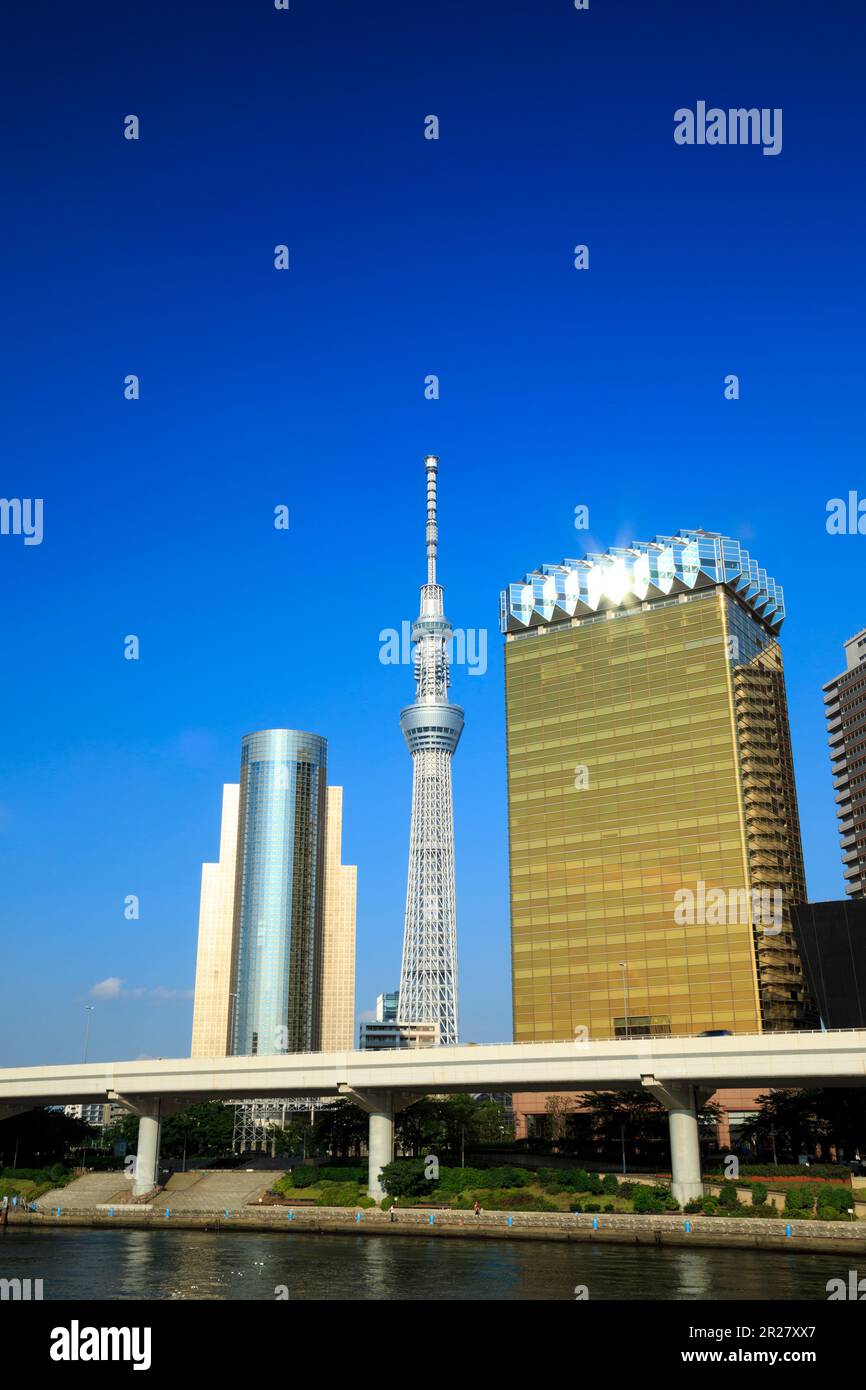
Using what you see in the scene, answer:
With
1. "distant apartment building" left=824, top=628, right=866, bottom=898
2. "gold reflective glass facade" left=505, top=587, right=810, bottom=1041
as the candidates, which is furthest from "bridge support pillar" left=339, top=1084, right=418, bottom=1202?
"distant apartment building" left=824, top=628, right=866, bottom=898

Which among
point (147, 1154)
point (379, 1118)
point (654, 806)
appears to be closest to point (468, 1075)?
point (379, 1118)

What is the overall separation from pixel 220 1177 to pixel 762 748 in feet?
256

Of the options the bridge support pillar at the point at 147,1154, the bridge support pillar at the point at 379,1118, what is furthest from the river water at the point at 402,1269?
the bridge support pillar at the point at 147,1154

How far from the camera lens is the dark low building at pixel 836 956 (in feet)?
298

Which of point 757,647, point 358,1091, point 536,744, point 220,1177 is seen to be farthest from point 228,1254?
point 757,647

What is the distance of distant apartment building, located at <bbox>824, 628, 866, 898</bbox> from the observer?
179000mm

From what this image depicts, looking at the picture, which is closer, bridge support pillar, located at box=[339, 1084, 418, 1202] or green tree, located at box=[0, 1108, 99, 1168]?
bridge support pillar, located at box=[339, 1084, 418, 1202]

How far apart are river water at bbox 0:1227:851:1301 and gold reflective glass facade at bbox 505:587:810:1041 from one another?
65312mm

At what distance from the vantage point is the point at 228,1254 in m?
58.8

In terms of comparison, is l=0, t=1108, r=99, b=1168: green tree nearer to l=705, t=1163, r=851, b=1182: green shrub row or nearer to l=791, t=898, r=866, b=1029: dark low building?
l=705, t=1163, r=851, b=1182: green shrub row

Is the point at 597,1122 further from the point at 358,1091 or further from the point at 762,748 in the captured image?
the point at 762,748

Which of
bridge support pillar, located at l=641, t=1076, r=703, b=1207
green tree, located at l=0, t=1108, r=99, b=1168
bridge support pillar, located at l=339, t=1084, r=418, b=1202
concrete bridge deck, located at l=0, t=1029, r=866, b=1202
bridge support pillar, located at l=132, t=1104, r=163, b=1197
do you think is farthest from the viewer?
green tree, located at l=0, t=1108, r=99, b=1168

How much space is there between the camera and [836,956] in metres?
92.2

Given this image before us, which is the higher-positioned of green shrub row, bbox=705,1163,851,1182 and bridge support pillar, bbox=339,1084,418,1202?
bridge support pillar, bbox=339,1084,418,1202
